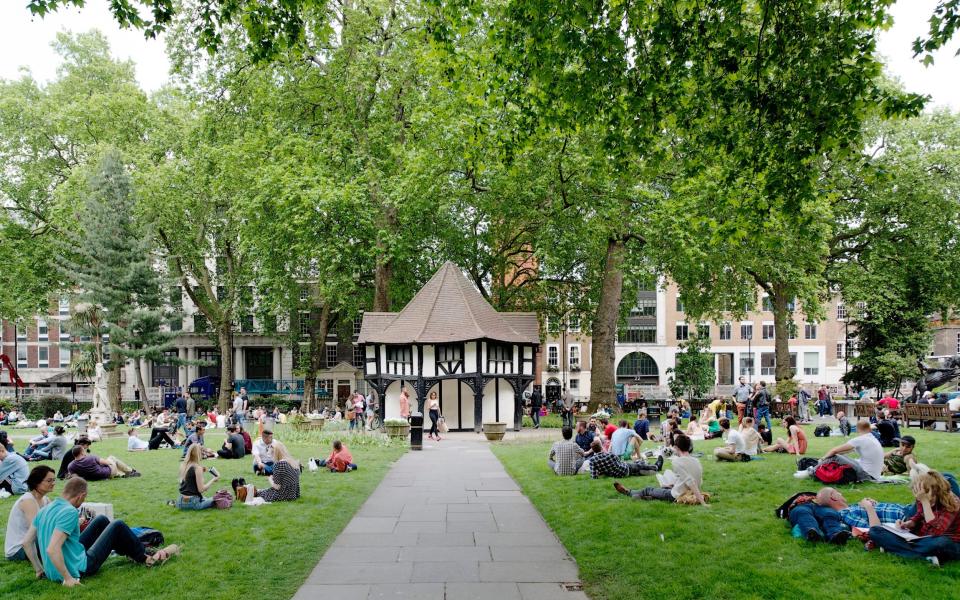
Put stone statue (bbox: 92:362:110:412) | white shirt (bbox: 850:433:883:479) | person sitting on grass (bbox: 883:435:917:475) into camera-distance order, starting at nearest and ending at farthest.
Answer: white shirt (bbox: 850:433:883:479) < person sitting on grass (bbox: 883:435:917:475) < stone statue (bbox: 92:362:110:412)

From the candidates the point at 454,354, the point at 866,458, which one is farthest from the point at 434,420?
the point at 866,458

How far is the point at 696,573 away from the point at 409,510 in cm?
558

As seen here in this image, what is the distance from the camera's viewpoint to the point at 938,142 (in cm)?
3409

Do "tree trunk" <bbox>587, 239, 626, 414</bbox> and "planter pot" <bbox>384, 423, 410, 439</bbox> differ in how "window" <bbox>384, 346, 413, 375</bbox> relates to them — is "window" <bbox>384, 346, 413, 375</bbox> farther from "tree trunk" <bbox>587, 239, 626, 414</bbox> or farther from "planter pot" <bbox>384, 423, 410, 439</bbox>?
"tree trunk" <bbox>587, 239, 626, 414</bbox>

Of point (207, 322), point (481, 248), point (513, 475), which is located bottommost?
point (513, 475)

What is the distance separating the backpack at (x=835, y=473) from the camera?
11.8 metres

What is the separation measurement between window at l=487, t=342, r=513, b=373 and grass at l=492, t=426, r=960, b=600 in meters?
15.0

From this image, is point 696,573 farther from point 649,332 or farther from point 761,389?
point 649,332

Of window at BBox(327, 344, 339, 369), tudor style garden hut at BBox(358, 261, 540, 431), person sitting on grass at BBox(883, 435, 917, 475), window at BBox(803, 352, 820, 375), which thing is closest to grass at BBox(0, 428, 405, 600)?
person sitting on grass at BBox(883, 435, 917, 475)

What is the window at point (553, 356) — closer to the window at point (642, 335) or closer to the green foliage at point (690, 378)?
the window at point (642, 335)

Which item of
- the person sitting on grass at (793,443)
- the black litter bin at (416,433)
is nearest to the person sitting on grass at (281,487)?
the black litter bin at (416,433)

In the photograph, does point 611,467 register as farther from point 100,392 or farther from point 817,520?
point 100,392

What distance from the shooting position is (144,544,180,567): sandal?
327 inches

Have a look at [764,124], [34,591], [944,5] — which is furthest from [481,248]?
[34,591]
